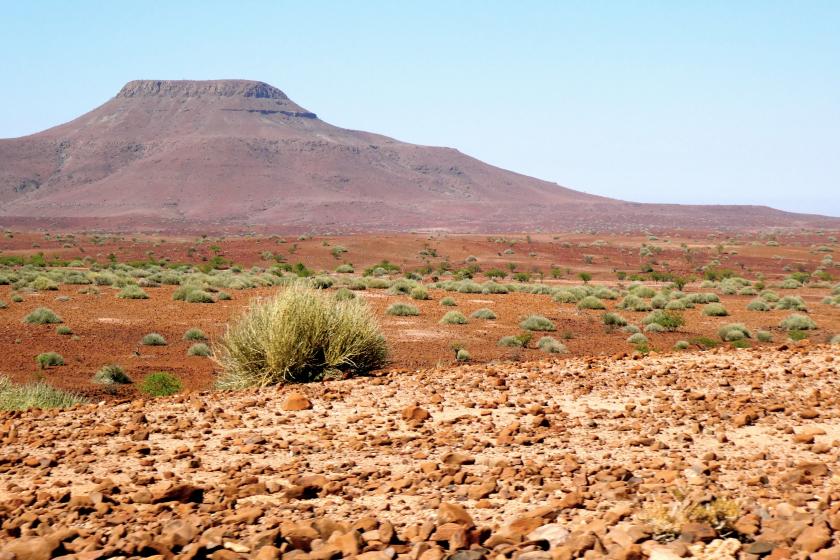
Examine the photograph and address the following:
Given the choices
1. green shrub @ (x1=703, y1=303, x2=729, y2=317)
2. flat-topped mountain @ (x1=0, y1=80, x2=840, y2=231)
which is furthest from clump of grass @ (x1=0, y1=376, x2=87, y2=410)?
flat-topped mountain @ (x1=0, y1=80, x2=840, y2=231)

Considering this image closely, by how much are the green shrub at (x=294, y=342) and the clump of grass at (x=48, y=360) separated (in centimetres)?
641

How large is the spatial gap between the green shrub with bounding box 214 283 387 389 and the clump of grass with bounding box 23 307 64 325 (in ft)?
39.2

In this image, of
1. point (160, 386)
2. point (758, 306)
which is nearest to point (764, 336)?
point (758, 306)

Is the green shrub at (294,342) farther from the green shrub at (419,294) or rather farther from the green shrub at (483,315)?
the green shrub at (419,294)

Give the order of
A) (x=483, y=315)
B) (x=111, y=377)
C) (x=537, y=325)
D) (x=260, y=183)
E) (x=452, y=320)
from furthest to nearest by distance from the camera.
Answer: (x=260, y=183) → (x=483, y=315) → (x=452, y=320) → (x=537, y=325) → (x=111, y=377)

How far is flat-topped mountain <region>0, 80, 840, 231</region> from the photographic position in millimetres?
135375

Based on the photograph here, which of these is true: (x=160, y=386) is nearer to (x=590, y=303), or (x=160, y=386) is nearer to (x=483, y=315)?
(x=483, y=315)

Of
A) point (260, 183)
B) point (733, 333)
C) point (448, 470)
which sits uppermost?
point (260, 183)

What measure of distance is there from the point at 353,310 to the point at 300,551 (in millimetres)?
7602

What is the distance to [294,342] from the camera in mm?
10688

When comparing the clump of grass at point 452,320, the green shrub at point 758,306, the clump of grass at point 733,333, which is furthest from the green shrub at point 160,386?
the green shrub at point 758,306

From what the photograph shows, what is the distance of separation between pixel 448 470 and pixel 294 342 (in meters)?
5.34

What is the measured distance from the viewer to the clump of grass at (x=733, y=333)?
21.7 m

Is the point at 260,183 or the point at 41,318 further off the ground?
the point at 260,183
